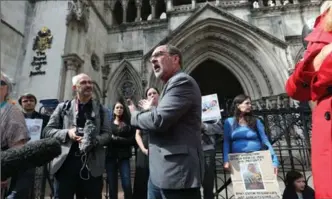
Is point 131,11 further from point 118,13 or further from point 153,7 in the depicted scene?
point 153,7

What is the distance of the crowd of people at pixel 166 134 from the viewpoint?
151 cm

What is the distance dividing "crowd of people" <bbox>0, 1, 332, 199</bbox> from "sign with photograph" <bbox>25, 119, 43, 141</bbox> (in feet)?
2.32

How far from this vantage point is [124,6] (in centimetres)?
1606

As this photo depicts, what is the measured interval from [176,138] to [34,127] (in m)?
3.26

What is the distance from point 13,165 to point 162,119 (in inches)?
46.6

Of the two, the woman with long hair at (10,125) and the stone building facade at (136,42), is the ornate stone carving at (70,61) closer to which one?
the stone building facade at (136,42)

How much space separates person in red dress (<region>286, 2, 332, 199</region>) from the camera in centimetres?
135

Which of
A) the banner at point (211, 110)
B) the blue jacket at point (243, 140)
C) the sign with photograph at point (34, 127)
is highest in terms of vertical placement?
the banner at point (211, 110)

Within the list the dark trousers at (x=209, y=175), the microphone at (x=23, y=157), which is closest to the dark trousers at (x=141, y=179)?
the dark trousers at (x=209, y=175)

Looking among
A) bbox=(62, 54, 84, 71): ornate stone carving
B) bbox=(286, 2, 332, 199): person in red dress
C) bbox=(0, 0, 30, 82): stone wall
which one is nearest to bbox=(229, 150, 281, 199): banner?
bbox=(286, 2, 332, 199): person in red dress

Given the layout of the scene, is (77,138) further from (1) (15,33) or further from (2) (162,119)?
(1) (15,33)

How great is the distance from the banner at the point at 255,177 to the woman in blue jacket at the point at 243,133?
0.19 m

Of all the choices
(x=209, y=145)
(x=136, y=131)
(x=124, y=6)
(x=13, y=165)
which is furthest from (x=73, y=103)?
(x=124, y=6)

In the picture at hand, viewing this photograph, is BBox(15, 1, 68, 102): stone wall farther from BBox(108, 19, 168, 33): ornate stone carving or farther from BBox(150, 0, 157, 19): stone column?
BBox(150, 0, 157, 19): stone column
